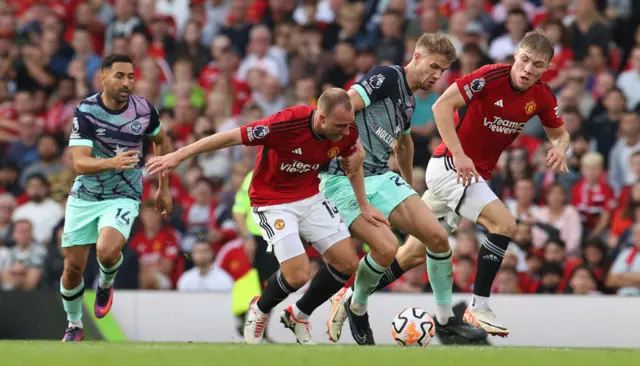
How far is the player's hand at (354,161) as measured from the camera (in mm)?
9305

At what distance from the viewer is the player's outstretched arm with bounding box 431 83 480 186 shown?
9.26m

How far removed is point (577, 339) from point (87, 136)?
5.23 metres

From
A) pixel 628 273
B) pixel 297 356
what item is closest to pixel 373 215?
pixel 297 356

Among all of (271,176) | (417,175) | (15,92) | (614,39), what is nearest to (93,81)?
(15,92)

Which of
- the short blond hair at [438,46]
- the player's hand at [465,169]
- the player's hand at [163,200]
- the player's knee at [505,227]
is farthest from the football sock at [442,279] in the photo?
the player's hand at [163,200]

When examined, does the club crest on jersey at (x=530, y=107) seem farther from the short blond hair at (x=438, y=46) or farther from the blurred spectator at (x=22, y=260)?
the blurred spectator at (x=22, y=260)

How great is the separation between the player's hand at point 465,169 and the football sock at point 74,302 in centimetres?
359

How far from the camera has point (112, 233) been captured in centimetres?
1006

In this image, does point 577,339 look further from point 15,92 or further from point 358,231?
point 15,92

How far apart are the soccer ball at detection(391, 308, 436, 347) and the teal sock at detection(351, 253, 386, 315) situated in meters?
0.43

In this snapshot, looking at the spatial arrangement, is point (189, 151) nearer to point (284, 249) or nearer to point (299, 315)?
point (284, 249)

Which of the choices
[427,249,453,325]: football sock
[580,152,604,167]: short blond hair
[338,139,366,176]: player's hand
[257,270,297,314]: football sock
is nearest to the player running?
[427,249,453,325]: football sock

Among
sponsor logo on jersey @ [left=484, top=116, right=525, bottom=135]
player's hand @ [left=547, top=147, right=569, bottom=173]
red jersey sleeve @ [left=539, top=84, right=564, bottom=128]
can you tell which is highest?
red jersey sleeve @ [left=539, top=84, right=564, bottom=128]

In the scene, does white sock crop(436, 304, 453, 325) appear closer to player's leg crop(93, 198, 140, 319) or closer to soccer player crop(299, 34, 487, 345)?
soccer player crop(299, 34, 487, 345)
